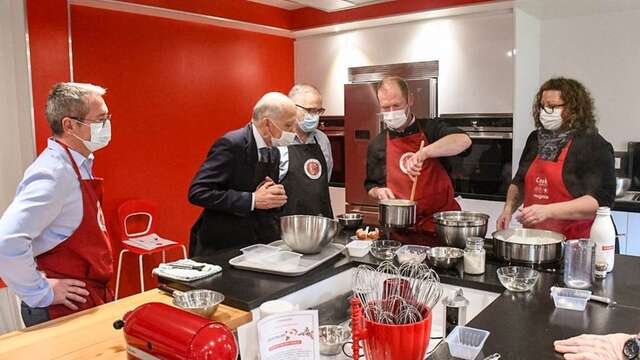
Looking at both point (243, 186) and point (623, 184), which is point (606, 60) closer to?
point (623, 184)

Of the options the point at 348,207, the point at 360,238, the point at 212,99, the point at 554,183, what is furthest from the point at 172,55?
the point at 554,183

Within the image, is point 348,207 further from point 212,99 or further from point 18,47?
point 18,47

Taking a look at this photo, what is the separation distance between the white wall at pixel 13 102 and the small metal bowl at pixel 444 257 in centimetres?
240

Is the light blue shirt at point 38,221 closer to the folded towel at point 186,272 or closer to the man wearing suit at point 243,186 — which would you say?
the folded towel at point 186,272

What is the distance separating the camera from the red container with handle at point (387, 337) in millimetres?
1029

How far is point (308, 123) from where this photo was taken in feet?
9.05

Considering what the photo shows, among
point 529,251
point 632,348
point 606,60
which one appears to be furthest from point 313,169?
point 606,60

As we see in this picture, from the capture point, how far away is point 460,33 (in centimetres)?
362

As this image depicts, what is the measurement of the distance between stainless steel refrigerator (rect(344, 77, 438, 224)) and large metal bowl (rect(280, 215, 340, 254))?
213 cm

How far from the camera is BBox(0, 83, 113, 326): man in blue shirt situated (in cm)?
149

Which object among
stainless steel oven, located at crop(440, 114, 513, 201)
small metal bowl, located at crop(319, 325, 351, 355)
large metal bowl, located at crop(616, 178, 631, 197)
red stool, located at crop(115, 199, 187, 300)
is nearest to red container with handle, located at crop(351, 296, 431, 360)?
small metal bowl, located at crop(319, 325, 351, 355)

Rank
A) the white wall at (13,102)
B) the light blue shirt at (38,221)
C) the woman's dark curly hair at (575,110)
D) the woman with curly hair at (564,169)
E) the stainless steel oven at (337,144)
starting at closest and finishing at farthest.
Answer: the light blue shirt at (38,221)
the woman with curly hair at (564,169)
the woman's dark curly hair at (575,110)
the white wall at (13,102)
the stainless steel oven at (337,144)

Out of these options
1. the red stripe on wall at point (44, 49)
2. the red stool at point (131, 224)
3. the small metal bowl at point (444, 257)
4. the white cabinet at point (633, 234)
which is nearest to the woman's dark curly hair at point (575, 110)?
the small metal bowl at point (444, 257)

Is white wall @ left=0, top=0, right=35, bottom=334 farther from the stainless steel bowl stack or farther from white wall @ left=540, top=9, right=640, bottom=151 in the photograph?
white wall @ left=540, top=9, right=640, bottom=151
